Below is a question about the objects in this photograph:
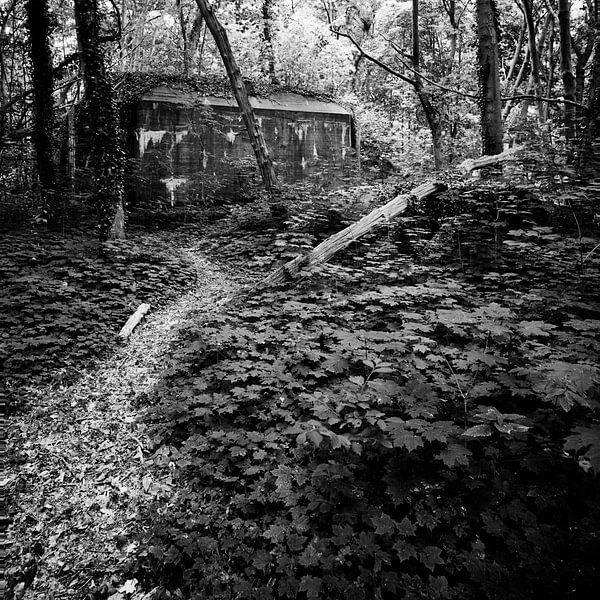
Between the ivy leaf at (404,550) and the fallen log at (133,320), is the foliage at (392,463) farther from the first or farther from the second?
the fallen log at (133,320)

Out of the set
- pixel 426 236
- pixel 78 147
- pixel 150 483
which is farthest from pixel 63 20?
pixel 150 483

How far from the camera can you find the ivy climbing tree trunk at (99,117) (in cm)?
708

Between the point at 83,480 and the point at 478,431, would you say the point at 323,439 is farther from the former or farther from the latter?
the point at 83,480

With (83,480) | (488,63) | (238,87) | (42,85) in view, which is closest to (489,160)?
(488,63)

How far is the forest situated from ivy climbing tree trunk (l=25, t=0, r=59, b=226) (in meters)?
0.06

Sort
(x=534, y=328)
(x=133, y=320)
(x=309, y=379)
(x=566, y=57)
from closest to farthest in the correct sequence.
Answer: (x=534, y=328), (x=309, y=379), (x=133, y=320), (x=566, y=57)

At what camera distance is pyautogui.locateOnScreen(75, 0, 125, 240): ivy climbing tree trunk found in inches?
279

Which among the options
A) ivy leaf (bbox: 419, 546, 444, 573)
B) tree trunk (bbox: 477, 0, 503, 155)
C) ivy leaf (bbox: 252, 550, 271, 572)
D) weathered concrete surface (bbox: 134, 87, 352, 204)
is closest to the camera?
ivy leaf (bbox: 419, 546, 444, 573)

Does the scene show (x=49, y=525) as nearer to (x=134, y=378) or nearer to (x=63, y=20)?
(x=134, y=378)

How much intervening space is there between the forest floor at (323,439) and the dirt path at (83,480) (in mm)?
16

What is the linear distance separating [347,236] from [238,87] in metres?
4.76

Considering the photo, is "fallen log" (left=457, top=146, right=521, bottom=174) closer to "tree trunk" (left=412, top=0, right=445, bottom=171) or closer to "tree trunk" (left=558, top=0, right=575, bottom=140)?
"tree trunk" (left=558, top=0, right=575, bottom=140)

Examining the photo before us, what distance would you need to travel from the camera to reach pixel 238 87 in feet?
27.3

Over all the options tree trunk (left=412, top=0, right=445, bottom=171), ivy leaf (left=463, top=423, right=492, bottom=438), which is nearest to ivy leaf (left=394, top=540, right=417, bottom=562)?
ivy leaf (left=463, top=423, right=492, bottom=438)
